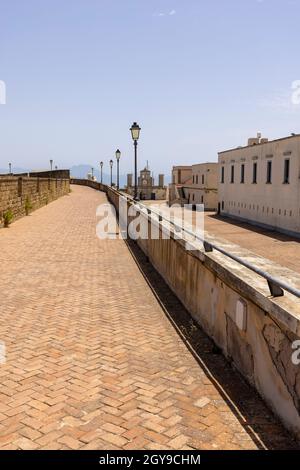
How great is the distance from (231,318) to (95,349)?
192 cm

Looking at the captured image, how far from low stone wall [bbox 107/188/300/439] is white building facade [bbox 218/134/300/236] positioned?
2027 centimetres

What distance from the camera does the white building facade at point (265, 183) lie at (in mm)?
25938

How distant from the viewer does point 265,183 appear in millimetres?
30344

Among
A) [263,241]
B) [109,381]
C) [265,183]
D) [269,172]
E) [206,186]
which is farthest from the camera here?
[206,186]

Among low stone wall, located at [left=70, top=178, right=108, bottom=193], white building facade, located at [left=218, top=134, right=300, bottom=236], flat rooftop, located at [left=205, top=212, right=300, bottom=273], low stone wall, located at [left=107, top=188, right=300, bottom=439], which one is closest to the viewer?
low stone wall, located at [left=107, top=188, right=300, bottom=439]

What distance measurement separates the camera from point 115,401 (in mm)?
4473

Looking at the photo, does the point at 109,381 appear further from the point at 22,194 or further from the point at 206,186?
the point at 206,186

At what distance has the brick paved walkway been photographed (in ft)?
12.6

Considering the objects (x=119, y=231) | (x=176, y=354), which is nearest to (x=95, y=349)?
(x=176, y=354)

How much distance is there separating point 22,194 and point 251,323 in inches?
822

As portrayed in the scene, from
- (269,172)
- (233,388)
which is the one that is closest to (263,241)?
(269,172)

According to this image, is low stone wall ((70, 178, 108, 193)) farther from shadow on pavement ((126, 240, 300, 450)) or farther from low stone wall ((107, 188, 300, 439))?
low stone wall ((107, 188, 300, 439))

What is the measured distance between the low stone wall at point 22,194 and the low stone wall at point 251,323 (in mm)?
14111

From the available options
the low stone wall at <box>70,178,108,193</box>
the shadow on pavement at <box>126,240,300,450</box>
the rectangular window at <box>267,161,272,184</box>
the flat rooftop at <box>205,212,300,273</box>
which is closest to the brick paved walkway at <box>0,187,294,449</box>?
the shadow on pavement at <box>126,240,300,450</box>
